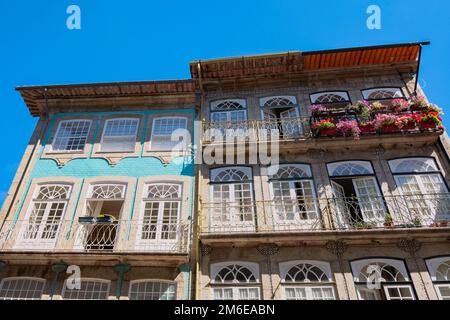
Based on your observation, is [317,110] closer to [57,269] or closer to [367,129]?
[367,129]

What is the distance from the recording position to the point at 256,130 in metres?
11.1

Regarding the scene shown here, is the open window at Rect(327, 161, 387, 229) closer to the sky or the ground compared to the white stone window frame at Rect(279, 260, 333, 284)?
closer to the sky

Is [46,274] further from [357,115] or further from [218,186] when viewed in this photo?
[357,115]

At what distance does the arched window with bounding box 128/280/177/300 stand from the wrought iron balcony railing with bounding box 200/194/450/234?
5.46 ft

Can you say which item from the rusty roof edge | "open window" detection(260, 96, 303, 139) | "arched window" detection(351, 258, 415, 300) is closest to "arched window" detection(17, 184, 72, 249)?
the rusty roof edge

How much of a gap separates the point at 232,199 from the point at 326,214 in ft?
8.83

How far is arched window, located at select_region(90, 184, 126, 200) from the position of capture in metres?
10.3

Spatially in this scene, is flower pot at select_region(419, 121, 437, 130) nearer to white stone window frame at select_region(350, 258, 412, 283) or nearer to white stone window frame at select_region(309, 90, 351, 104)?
white stone window frame at select_region(309, 90, 351, 104)

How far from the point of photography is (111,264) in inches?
344

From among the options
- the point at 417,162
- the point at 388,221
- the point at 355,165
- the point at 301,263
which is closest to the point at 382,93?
the point at 417,162

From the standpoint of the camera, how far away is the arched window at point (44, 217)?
9.46m

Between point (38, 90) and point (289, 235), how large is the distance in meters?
10.4

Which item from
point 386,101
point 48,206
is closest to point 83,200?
point 48,206

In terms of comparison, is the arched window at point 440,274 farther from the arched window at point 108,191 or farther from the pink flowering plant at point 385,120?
the arched window at point 108,191
